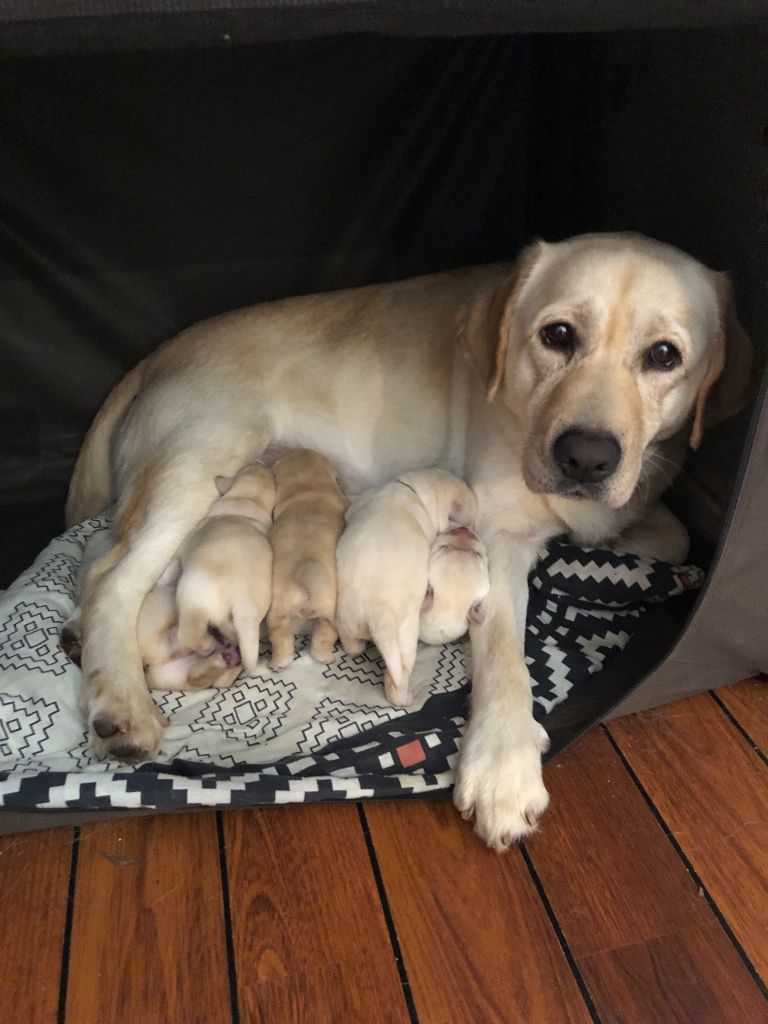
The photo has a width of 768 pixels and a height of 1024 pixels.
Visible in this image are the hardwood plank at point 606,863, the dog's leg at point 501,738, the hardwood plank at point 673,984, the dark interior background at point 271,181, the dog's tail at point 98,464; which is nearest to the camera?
the hardwood plank at point 673,984

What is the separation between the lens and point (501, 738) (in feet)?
5.30

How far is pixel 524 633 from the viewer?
1999mm

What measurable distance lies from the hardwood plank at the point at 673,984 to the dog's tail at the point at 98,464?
1740 millimetres

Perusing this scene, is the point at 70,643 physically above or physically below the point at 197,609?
below

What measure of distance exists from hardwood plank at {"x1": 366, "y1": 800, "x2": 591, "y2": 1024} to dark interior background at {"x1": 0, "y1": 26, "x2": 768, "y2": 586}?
1028 millimetres

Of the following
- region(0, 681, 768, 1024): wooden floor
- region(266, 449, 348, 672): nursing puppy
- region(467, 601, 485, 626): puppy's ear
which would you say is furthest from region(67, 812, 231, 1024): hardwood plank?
region(467, 601, 485, 626): puppy's ear

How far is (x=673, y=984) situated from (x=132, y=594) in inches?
51.4

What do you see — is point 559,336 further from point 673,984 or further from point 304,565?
point 673,984

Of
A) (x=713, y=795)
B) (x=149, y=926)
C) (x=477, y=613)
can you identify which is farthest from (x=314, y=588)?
(x=713, y=795)

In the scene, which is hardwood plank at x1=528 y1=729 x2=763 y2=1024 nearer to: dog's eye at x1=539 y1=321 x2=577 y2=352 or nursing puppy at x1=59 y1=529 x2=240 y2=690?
nursing puppy at x1=59 y1=529 x2=240 y2=690

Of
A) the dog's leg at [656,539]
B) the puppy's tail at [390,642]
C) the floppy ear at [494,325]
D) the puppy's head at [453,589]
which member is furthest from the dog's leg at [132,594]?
the dog's leg at [656,539]

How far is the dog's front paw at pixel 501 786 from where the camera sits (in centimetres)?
153

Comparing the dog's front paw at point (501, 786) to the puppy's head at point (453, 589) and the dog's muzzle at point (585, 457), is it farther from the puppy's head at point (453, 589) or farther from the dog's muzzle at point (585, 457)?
the dog's muzzle at point (585, 457)

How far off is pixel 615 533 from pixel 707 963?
1.03 metres
